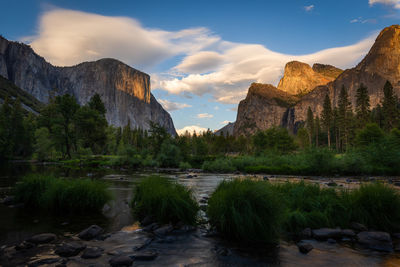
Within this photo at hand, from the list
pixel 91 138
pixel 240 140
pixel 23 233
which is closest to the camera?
pixel 23 233

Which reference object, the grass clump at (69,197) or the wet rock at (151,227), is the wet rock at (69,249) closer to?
the wet rock at (151,227)

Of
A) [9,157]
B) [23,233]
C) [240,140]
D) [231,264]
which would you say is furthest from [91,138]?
[240,140]

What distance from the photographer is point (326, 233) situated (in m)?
8.03

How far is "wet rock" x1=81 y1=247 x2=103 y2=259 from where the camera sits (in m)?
6.22

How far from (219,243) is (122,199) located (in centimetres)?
886

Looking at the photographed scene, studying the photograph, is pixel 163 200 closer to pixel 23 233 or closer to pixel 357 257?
pixel 23 233

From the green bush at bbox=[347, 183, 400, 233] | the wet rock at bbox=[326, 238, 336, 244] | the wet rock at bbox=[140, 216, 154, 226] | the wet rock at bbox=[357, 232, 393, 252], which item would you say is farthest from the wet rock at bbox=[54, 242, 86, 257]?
the green bush at bbox=[347, 183, 400, 233]

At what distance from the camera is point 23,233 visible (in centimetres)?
797

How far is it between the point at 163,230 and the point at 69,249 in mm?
2925

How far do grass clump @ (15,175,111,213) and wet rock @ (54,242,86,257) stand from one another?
4242 millimetres

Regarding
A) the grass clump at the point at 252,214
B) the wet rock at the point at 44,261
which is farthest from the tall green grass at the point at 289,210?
the wet rock at the point at 44,261

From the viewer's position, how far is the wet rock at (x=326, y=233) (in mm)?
7926

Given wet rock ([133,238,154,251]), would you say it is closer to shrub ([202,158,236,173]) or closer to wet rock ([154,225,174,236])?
wet rock ([154,225,174,236])

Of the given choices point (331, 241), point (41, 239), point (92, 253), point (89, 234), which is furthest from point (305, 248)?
point (41, 239)
